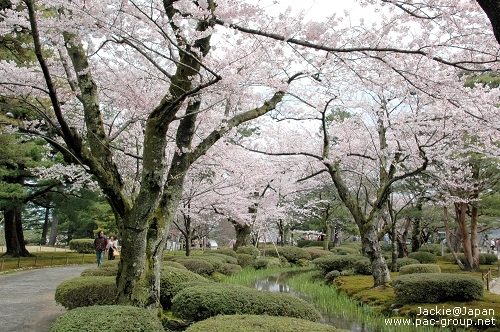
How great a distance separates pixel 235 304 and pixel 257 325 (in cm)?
154

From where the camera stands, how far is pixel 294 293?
1155 cm

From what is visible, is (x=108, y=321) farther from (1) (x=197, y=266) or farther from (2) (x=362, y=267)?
(2) (x=362, y=267)

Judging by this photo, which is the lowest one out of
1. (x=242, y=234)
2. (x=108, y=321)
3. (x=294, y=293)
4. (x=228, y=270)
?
(x=294, y=293)

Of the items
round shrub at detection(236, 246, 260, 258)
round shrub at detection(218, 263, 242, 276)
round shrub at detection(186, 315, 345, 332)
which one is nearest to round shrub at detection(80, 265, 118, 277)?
round shrub at detection(186, 315, 345, 332)

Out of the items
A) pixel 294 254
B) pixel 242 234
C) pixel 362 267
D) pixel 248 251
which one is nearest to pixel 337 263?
pixel 362 267

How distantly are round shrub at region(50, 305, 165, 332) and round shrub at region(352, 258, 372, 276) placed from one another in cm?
1111

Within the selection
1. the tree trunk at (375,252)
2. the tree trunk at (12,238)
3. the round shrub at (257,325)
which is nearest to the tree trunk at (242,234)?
the tree trunk at (12,238)

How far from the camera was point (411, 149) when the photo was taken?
449 inches

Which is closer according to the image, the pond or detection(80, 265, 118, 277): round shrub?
the pond

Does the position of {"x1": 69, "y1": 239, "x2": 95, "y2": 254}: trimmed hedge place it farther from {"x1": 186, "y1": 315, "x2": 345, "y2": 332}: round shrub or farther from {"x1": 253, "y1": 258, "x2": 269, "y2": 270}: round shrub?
{"x1": 186, "y1": 315, "x2": 345, "y2": 332}: round shrub

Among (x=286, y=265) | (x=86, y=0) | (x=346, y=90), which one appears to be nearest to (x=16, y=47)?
(x=86, y=0)

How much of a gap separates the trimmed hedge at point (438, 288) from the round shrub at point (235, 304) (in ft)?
11.9

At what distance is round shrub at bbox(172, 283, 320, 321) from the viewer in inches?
198

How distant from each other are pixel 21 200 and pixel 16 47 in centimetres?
723
